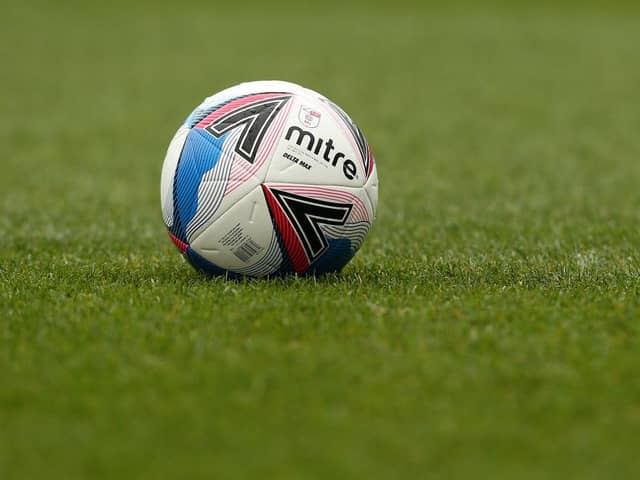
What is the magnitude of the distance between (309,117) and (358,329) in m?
1.58

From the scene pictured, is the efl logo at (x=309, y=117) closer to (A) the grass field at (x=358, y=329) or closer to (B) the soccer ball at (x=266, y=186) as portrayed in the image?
(B) the soccer ball at (x=266, y=186)

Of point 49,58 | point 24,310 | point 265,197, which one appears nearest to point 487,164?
point 265,197

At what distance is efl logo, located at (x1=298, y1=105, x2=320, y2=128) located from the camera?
5812 millimetres

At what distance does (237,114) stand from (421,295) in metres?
1.58

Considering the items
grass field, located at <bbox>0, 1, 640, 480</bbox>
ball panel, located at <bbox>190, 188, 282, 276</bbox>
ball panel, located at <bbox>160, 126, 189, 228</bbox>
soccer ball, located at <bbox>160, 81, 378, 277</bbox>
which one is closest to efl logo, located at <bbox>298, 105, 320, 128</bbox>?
soccer ball, located at <bbox>160, 81, 378, 277</bbox>

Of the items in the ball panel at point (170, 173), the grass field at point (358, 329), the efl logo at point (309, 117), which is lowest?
the grass field at point (358, 329)

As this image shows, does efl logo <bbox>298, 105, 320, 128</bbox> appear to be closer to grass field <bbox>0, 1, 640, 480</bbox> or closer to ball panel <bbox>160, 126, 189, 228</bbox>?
ball panel <bbox>160, 126, 189, 228</bbox>

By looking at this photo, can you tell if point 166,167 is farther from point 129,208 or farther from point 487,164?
point 487,164

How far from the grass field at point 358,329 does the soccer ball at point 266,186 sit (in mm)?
246

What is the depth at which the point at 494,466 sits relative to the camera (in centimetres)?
353

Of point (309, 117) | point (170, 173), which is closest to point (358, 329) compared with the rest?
point (309, 117)

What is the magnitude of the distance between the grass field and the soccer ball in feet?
0.81

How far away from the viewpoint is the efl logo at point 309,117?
19.1ft

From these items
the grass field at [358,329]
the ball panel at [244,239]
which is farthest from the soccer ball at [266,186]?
the grass field at [358,329]
